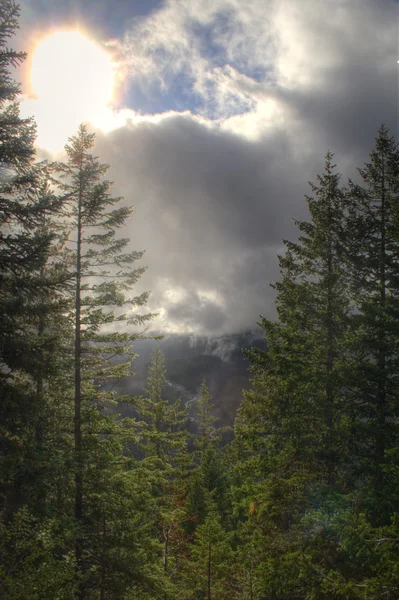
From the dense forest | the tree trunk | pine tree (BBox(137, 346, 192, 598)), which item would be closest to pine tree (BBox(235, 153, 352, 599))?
the dense forest

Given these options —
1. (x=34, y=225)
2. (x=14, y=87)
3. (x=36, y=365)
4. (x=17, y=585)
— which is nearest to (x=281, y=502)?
(x=17, y=585)

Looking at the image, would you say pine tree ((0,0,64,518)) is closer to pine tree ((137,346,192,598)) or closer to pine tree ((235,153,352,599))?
pine tree ((137,346,192,598))

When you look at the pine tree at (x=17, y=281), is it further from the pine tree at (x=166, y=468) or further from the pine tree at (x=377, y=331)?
the pine tree at (x=377, y=331)

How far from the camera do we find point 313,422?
1134cm

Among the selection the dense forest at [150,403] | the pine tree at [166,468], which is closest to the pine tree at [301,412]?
the dense forest at [150,403]

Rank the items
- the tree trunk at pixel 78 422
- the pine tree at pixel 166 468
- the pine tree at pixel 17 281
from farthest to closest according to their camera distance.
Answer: the pine tree at pixel 166 468, the tree trunk at pixel 78 422, the pine tree at pixel 17 281

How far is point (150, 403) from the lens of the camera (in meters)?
12.0

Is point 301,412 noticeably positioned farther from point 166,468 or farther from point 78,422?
point 78,422

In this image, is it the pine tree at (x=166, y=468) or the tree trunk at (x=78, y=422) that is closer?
the tree trunk at (x=78, y=422)

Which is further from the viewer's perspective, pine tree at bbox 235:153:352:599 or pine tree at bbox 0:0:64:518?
pine tree at bbox 235:153:352:599

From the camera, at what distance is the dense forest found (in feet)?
27.6

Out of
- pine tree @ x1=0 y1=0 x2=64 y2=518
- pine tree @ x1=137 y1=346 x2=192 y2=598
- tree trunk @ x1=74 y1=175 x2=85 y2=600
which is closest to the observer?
pine tree @ x1=0 y1=0 x2=64 y2=518

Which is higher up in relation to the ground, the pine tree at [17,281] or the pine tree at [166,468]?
the pine tree at [17,281]

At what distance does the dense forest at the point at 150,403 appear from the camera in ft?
27.6
